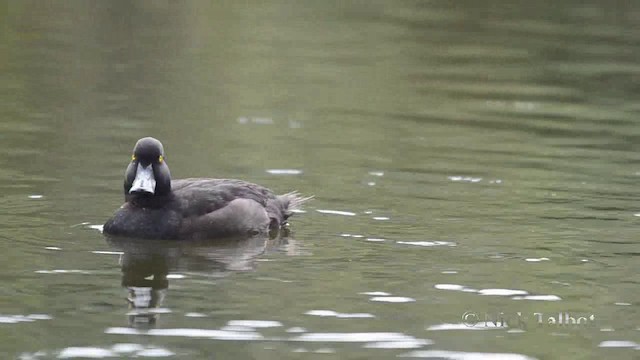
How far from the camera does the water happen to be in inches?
440

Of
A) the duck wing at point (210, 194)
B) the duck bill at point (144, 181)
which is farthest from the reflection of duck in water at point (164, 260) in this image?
the duck bill at point (144, 181)

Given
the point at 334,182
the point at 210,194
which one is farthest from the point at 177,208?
the point at 334,182

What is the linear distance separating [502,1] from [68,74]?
15957mm

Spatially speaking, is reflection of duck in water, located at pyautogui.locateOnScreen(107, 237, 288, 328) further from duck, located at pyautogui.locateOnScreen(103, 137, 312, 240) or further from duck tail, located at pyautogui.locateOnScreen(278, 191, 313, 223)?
duck tail, located at pyautogui.locateOnScreen(278, 191, 313, 223)

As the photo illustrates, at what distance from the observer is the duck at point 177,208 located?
1422cm

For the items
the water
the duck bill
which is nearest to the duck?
the duck bill

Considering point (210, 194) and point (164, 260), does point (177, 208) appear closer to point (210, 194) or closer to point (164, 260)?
point (210, 194)

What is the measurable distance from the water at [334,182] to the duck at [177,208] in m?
0.22

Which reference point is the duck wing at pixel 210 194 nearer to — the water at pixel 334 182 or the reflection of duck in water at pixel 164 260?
the reflection of duck in water at pixel 164 260

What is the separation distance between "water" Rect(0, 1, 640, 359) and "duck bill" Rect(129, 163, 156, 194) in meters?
0.51

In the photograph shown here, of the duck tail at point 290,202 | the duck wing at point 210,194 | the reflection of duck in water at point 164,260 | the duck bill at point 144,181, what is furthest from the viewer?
the duck tail at point 290,202

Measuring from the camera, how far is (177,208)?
47.3 feet

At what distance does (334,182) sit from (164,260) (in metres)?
3.60

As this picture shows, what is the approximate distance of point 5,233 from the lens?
1391cm
